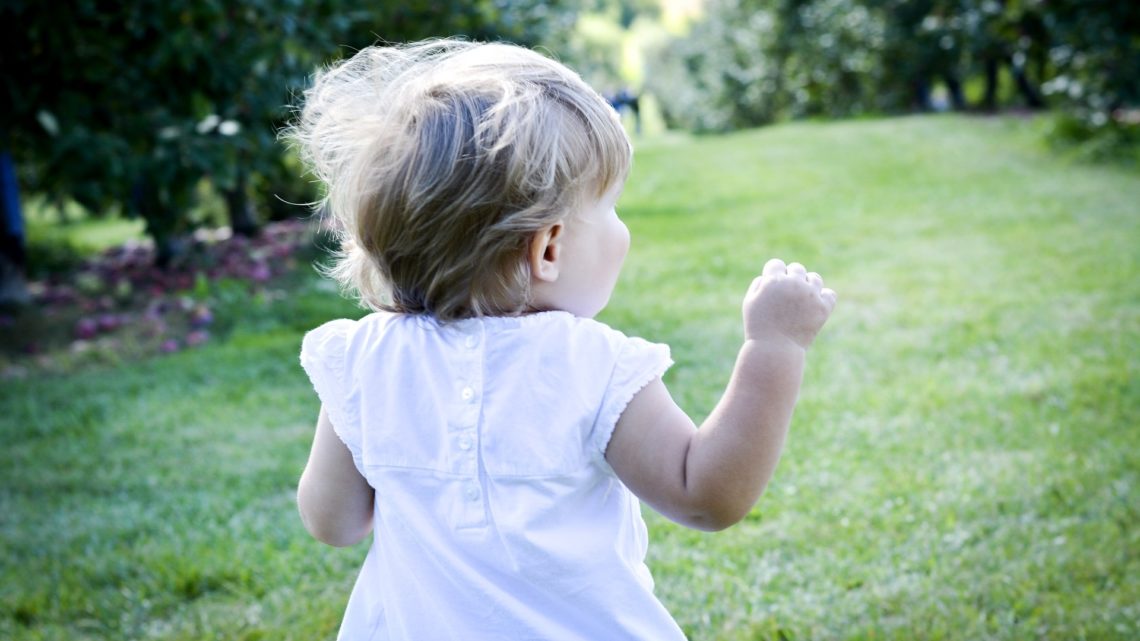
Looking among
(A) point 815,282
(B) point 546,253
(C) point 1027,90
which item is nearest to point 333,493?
(B) point 546,253

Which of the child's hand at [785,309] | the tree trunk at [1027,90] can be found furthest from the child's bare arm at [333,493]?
the tree trunk at [1027,90]

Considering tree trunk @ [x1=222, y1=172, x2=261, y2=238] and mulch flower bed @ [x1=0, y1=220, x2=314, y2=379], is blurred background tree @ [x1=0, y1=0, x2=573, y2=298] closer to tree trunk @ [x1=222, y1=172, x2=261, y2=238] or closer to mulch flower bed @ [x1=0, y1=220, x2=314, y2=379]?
mulch flower bed @ [x1=0, y1=220, x2=314, y2=379]

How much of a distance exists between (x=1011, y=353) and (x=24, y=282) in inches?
236

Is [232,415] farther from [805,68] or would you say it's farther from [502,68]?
[805,68]

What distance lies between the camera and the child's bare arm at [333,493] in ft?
Result: 4.77

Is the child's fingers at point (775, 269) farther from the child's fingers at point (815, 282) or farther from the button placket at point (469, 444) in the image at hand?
the button placket at point (469, 444)

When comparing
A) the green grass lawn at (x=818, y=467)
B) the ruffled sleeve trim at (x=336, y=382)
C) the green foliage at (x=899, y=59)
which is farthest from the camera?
the green foliage at (x=899, y=59)

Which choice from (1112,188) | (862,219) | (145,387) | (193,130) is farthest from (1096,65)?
(145,387)

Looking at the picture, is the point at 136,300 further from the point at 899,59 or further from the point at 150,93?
the point at 899,59

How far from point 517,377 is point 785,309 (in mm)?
334

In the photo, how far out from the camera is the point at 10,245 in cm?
693

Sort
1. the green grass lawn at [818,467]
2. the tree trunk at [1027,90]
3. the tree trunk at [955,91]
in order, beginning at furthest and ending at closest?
the tree trunk at [955,91] < the tree trunk at [1027,90] < the green grass lawn at [818,467]

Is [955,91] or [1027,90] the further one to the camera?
[955,91]

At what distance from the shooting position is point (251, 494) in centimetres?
341
